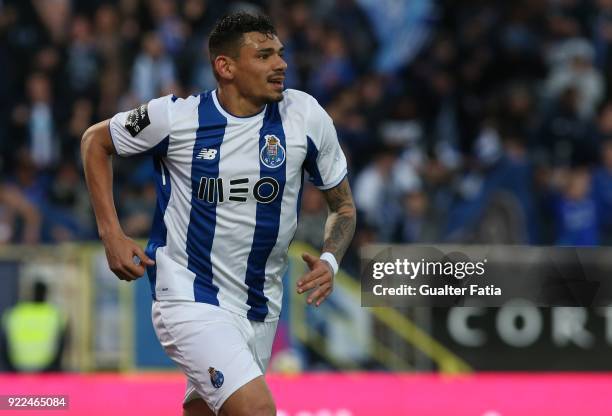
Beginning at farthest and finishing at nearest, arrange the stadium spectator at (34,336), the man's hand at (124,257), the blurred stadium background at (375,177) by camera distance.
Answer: the stadium spectator at (34,336), the blurred stadium background at (375,177), the man's hand at (124,257)

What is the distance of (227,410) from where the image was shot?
203 inches

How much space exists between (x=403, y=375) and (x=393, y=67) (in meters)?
4.77

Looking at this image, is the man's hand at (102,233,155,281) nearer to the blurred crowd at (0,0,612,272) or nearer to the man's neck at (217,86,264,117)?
the man's neck at (217,86,264,117)

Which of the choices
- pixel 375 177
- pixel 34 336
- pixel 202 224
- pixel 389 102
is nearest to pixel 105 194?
pixel 202 224

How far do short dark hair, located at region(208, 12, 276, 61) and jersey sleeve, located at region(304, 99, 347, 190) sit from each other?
0.42 metres

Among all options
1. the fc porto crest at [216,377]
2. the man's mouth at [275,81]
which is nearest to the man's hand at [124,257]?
the fc porto crest at [216,377]

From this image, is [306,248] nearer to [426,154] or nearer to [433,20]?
[426,154]

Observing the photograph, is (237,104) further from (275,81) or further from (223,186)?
(223,186)

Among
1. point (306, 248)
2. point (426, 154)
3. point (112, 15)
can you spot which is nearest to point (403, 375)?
point (306, 248)

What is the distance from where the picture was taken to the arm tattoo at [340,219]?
5555 mm

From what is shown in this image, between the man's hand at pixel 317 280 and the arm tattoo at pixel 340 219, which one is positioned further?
the arm tattoo at pixel 340 219

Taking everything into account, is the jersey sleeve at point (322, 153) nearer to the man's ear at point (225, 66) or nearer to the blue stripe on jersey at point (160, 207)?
the man's ear at point (225, 66)

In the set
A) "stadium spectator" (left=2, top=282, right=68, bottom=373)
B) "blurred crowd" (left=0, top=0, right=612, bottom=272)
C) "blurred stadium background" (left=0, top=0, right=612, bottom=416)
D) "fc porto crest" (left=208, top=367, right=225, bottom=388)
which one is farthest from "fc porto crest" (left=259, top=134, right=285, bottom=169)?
"stadium spectator" (left=2, top=282, right=68, bottom=373)

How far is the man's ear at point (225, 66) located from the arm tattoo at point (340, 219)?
70cm
